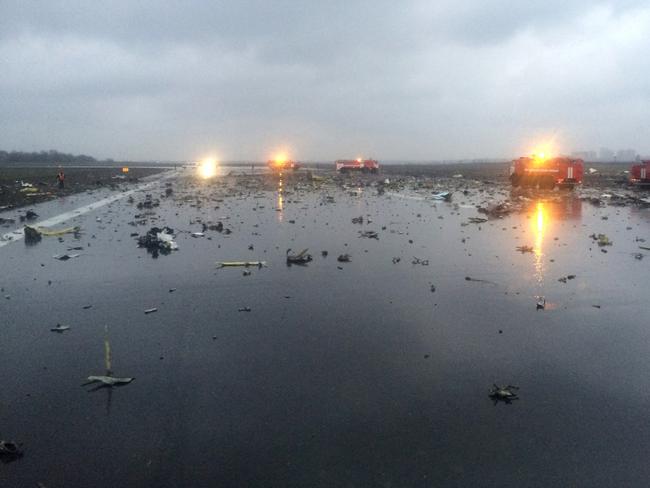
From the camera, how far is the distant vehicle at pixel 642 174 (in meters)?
29.5

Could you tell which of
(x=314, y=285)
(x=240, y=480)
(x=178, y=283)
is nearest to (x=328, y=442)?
(x=240, y=480)

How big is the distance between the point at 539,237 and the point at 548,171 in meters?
18.0

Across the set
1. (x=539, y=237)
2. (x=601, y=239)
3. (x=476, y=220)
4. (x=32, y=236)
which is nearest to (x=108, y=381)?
(x=32, y=236)

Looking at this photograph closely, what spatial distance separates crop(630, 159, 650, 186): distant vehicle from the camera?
1163 inches

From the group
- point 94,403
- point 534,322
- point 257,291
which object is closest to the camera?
point 94,403

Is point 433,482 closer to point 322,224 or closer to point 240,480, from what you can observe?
point 240,480

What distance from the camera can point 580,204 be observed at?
2222cm

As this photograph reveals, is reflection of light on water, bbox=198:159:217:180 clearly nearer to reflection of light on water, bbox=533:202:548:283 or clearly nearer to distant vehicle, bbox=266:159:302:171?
distant vehicle, bbox=266:159:302:171

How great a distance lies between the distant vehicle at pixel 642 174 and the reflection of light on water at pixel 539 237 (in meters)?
12.7

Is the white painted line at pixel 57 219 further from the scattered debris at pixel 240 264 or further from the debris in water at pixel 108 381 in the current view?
the debris in water at pixel 108 381

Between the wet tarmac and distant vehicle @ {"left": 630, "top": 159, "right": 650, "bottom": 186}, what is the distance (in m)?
23.5

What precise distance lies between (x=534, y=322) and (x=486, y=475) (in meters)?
3.72

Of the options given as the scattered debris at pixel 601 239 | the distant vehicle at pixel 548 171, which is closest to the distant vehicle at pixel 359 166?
the distant vehicle at pixel 548 171

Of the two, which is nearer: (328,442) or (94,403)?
(328,442)
